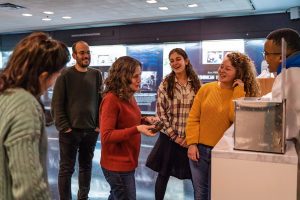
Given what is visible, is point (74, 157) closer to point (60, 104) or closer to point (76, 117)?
point (76, 117)

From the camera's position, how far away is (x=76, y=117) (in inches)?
122

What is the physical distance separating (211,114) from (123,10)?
5102 mm

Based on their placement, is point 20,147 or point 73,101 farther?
point 73,101

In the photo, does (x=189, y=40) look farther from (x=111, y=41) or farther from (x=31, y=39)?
(x=31, y=39)

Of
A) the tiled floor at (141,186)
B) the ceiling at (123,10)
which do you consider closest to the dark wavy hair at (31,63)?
the tiled floor at (141,186)

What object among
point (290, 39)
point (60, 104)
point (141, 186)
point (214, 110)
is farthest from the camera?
point (141, 186)

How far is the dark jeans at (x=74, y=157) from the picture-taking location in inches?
120

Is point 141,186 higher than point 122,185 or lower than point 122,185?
lower

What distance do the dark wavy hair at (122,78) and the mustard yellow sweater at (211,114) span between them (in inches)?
22.7

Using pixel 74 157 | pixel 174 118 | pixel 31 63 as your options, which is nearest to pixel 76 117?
pixel 74 157

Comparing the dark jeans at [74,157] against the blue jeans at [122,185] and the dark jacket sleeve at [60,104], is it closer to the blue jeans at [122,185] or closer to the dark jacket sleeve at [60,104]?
the dark jacket sleeve at [60,104]

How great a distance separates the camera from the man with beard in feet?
10.0

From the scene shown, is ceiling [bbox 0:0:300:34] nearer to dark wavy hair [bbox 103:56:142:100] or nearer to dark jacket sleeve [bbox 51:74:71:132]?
dark jacket sleeve [bbox 51:74:71:132]

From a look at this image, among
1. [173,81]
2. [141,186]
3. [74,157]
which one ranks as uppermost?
[173,81]
